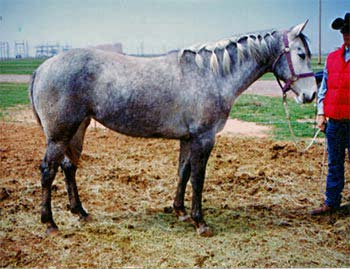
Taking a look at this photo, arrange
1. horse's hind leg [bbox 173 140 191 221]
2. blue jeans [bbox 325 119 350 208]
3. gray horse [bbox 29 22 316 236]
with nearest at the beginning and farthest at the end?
gray horse [bbox 29 22 316 236] < blue jeans [bbox 325 119 350 208] < horse's hind leg [bbox 173 140 191 221]

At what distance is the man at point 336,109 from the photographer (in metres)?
3.92

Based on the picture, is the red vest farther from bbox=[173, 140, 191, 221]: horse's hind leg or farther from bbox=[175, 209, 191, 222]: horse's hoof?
bbox=[175, 209, 191, 222]: horse's hoof

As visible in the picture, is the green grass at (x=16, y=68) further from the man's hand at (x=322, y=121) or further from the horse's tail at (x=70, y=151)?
the man's hand at (x=322, y=121)

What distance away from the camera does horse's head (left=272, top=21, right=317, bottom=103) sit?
391cm

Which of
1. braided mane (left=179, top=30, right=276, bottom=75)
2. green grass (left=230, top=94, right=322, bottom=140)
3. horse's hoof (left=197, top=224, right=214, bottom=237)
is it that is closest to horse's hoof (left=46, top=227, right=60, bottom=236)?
horse's hoof (left=197, top=224, right=214, bottom=237)

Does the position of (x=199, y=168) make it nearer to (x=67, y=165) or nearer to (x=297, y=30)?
(x=67, y=165)

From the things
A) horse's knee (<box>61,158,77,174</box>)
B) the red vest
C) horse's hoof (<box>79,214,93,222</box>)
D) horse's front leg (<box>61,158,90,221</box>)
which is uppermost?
the red vest

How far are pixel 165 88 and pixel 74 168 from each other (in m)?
1.53

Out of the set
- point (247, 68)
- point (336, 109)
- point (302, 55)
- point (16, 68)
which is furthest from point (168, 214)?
point (16, 68)

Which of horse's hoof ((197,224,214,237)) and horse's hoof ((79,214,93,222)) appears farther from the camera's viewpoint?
horse's hoof ((79,214,93,222))

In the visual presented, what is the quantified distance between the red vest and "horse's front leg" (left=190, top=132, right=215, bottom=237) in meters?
1.42

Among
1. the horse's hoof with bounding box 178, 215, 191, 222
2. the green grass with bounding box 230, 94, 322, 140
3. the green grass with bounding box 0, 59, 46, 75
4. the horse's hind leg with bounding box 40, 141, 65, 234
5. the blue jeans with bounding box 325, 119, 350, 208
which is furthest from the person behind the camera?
the green grass with bounding box 0, 59, 46, 75

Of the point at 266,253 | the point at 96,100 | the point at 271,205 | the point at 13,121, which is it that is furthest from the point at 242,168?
the point at 13,121

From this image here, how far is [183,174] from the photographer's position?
4348 millimetres
